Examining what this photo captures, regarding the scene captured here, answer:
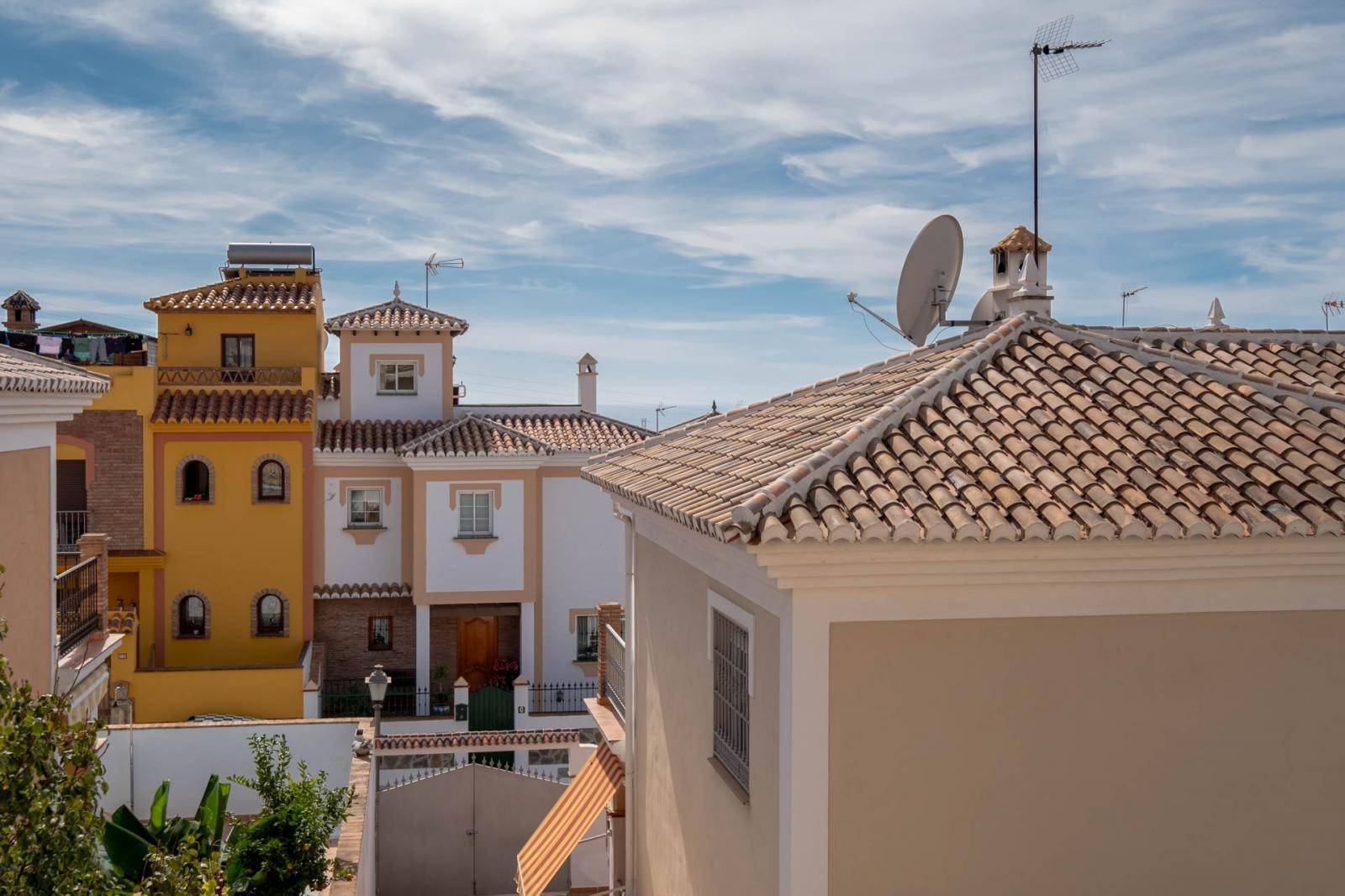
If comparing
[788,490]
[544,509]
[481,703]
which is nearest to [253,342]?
[544,509]

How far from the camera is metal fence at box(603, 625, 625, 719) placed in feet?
48.2

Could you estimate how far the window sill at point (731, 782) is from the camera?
26.8ft

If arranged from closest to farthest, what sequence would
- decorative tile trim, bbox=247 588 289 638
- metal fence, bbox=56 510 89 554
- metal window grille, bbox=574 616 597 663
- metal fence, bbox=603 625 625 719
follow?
1. metal fence, bbox=603 625 625 719
2. metal fence, bbox=56 510 89 554
3. decorative tile trim, bbox=247 588 289 638
4. metal window grille, bbox=574 616 597 663

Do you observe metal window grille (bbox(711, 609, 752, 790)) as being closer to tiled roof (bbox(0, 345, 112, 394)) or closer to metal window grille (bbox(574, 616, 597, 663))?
tiled roof (bbox(0, 345, 112, 394))

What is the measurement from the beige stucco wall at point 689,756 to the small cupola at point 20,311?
2947 cm

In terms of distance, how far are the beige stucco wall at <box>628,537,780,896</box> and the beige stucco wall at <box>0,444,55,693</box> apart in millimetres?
6369

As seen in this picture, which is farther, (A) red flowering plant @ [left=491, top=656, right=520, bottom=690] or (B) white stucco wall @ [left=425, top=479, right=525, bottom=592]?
(A) red flowering plant @ [left=491, top=656, right=520, bottom=690]

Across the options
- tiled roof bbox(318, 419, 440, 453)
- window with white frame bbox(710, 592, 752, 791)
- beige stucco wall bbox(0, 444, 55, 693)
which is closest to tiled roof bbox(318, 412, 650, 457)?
tiled roof bbox(318, 419, 440, 453)

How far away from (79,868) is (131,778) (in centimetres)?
1573

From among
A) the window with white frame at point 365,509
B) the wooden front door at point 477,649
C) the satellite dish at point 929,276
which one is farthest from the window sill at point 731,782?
the wooden front door at point 477,649

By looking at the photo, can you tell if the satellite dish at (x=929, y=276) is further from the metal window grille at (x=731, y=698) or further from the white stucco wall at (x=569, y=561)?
the white stucco wall at (x=569, y=561)

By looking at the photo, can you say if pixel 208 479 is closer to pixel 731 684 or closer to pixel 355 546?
pixel 355 546

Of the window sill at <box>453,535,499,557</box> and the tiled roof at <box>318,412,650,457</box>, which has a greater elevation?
the tiled roof at <box>318,412,650,457</box>

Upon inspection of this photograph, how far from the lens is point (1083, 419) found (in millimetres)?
7918
